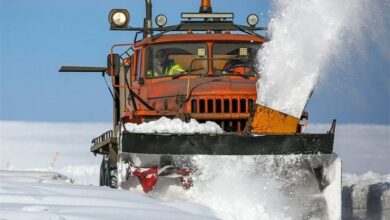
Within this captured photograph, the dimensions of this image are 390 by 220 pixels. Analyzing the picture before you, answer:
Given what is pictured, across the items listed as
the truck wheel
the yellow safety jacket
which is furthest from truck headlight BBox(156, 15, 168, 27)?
the truck wheel

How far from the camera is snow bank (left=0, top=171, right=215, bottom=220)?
613cm

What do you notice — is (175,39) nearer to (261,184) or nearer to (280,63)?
(280,63)

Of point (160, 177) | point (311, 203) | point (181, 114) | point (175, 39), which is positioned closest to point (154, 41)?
point (175, 39)

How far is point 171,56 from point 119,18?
35.3 inches

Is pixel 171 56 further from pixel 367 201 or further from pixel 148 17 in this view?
pixel 367 201

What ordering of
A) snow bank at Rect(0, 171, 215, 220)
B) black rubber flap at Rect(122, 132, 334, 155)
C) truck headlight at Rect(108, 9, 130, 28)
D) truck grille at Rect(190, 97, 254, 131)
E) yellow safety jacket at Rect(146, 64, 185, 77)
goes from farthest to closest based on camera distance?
truck headlight at Rect(108, 9, 130, 28), yellow safety jacket at Rect(146, 64, 185, 77), truck grille at Rect(190, 97, 254, 131), black rubber flap at Rect(122, 132, 334, 155), snow bank at Rect(0, 171, 215, 220)

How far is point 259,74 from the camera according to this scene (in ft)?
32.7

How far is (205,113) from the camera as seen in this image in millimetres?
9742

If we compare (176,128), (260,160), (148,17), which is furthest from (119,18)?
(260,160)

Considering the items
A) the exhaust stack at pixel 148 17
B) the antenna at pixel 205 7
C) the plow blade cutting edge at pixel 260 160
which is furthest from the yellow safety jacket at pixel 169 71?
the plow blade cutting edge at pixel 260 160

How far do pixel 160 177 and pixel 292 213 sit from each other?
1348 mm

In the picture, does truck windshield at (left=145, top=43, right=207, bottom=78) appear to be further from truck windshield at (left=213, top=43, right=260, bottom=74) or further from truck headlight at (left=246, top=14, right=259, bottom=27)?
truck headlight at (left=246, top=14, right=259, bottom=27)

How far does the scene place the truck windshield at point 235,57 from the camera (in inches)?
420

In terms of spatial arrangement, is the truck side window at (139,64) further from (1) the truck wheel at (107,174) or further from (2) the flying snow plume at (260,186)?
(2) the flying snow plume at (260,186)
